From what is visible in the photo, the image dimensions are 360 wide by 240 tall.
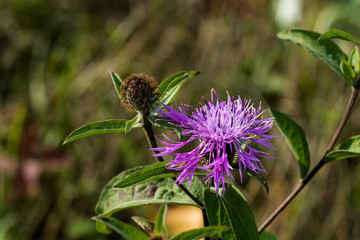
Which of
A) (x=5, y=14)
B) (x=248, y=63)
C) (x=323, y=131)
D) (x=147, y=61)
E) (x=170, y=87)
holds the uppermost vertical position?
(x=5, y=14)

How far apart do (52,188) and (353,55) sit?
1.76m

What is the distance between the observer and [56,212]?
237 cm

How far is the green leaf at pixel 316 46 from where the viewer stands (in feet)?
3.84

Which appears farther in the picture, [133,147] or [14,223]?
[133,147]

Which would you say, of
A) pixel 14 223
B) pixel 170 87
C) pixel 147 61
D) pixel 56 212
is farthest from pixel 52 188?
pixel 170 87

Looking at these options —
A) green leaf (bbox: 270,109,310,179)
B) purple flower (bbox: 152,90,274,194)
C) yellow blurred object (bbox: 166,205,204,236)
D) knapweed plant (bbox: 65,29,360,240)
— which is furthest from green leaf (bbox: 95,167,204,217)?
yellow blurred object (bbox: 166,205,204,236)

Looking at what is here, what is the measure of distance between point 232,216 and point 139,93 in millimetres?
303

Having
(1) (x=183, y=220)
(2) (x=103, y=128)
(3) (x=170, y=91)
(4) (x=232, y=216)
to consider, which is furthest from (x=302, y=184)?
(1) (x=183, y=220)

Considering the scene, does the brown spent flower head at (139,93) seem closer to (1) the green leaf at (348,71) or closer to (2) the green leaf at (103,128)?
(2) the green leaf at (103,128)

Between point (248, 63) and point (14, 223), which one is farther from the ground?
point (248, 63)

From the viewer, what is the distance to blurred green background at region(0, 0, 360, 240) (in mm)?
2361

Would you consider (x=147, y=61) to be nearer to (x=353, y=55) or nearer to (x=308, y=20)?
(x=308, y=20)

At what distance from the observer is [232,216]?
88 cm

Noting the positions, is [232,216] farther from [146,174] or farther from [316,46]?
[316,46]
